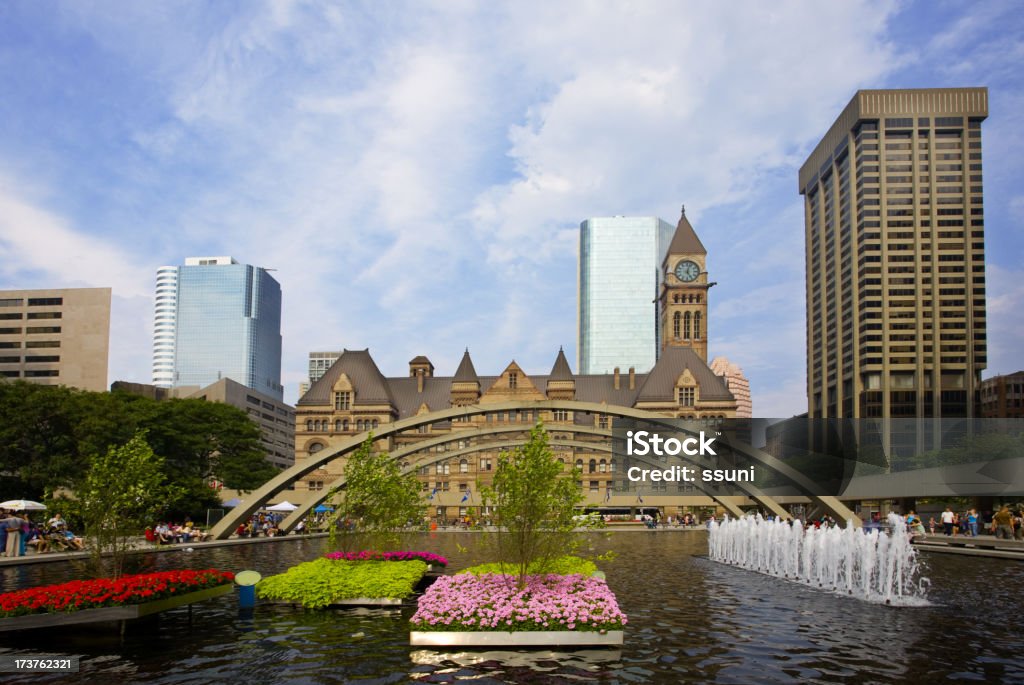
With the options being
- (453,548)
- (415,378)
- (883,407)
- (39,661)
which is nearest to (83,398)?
(453,548)

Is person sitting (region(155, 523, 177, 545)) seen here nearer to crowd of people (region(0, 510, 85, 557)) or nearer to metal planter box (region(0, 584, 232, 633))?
crowd of people (region(0, 510, 85, 557))

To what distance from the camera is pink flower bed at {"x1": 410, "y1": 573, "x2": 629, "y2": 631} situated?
15.6 meters

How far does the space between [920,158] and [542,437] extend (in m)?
144

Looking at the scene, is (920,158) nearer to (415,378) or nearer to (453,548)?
(415,378)

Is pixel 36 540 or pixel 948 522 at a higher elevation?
pixel 948 522

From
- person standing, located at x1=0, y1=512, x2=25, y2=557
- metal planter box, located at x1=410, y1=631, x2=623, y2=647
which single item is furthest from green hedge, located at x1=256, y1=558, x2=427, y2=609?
person standing, located at x1=0, y1=512, x2=25, y2=557

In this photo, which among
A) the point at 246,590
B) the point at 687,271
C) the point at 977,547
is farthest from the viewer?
the point at 687,271

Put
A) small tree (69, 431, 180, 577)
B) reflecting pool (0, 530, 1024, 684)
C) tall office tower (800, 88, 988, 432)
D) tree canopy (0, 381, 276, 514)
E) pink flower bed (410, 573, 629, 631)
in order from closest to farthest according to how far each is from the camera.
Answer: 1. reflecting pool (0, 530, 1024, 684)
2. pink flower bed (410, 573, 629, 631)
3. small tree (69, 431, 180, 577)
4. tree canopy (0, 381, 276, 514)
5. tall office tower (800, 88, 988, 432)

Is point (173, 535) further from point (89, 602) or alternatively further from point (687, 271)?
point (687, 271)

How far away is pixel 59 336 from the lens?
11419 cm

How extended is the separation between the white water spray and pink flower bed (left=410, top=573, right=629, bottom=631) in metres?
9.89

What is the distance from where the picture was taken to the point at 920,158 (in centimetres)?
14162

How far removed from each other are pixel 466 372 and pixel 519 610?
95670 mm

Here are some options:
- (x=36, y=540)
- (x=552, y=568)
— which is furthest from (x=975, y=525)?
(x=36, y=540)
